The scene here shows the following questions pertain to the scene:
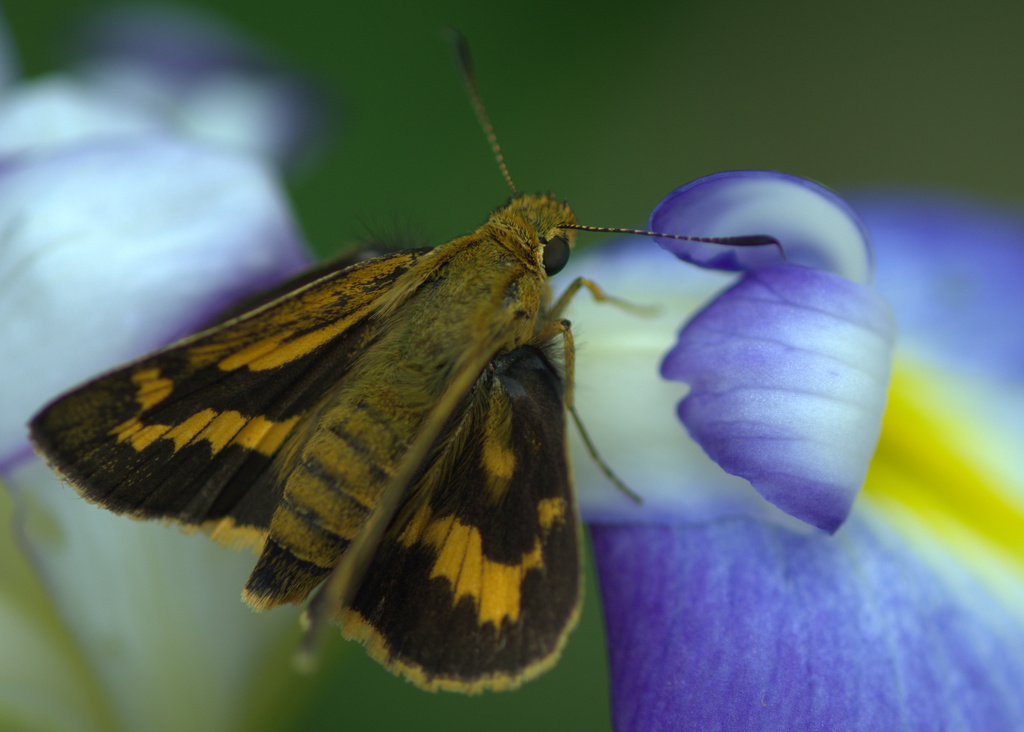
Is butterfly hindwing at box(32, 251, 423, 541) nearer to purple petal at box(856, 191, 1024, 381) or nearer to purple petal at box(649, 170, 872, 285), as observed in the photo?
purple petal at box(649, 170, 872, 285)

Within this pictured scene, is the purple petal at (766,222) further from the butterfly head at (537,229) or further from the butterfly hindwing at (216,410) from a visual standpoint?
the butterfly hindwing at (216,410)

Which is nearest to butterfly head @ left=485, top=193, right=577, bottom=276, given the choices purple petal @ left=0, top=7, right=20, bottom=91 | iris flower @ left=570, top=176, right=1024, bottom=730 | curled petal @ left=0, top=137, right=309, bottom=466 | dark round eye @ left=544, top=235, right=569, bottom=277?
dark round eye @ left=544, top=235, right=569, bottom=277

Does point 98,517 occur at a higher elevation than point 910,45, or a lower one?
higher

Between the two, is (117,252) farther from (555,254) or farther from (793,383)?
(793,383)

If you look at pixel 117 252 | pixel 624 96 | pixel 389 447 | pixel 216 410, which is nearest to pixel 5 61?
pixel 117 252

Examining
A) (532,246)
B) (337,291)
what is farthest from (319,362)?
(532,246)

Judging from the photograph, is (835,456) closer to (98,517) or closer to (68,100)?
(98,517)

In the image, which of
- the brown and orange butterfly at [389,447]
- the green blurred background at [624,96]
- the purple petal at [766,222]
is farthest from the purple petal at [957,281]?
the green blurred background at [624,96]
